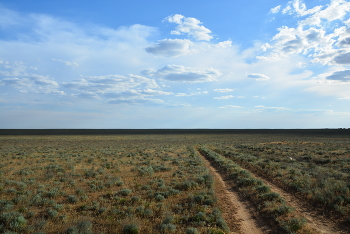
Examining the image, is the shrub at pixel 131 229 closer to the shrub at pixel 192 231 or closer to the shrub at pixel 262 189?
the shrub at pixel 192 231

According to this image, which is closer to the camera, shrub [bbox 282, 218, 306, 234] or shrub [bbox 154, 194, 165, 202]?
shrub [bbox 282, 218, 306, 234]

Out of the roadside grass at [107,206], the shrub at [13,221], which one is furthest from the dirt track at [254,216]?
the shrub at [13,221]

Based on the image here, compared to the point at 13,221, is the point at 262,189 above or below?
above

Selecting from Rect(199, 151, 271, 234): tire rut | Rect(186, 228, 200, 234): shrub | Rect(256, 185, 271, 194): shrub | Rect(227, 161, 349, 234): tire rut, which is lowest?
Rect(199, 151, 271, 234): tire rut

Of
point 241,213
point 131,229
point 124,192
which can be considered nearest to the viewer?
point 131,229

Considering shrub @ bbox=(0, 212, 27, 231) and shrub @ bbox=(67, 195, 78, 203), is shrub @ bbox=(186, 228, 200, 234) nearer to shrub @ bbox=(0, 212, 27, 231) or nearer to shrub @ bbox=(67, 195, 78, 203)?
shrub @ bbox=(0, 212, 27, 231)

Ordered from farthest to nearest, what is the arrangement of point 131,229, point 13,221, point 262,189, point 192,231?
1. point 262,189
2. point 13,221
3. point 131,229
4. point 192,231

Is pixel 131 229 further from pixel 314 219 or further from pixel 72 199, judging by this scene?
pixel 314 219

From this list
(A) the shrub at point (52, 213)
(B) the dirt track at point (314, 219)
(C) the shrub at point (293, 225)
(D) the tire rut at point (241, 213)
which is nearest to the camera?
(C) the shrub at point (293, 225)

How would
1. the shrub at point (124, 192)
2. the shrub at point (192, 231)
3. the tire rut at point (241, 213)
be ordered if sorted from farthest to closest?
the shrub at point (124, 192) < the tire rut at point (241, 213) < the shrub at point (192, 231)

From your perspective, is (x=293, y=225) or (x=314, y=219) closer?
(x=293, y=225)

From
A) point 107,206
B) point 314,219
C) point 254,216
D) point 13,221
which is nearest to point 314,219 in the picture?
point 314,219

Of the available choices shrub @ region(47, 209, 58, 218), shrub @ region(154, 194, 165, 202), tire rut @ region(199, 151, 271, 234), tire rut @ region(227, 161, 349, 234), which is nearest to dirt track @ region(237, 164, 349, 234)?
tire rut @ region(227, 161, 349, 234)

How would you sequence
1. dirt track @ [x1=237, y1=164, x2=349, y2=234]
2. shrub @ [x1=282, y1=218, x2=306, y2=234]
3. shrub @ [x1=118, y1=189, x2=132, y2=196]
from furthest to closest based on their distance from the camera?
1. shrub @ [x1=118, y1=189, x2=132, y2=196]
2. dirt track @ [x1=237, y1=164, x2=349, y2=234]
3. shrub @ [x1=282, y1=218, x2=306, y2=234]
